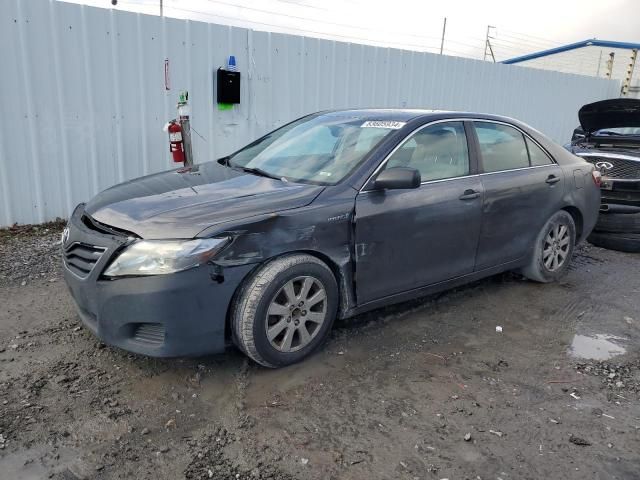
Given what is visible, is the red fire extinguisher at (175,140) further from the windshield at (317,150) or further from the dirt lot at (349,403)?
the dirt lot at (349,403)

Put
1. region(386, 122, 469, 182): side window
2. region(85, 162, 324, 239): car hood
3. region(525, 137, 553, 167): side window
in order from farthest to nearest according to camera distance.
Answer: region(525, 137, 553, 167): side window < region(386, 122, 469, 182): side window < region(85, 162, 324, 239): car hood

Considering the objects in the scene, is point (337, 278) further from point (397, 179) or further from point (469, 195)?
point (469, 195)

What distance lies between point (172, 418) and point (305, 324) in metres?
0.94

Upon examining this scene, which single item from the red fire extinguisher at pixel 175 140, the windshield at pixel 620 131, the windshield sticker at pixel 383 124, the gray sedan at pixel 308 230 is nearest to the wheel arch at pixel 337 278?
the gray sedan at pixel 308 230

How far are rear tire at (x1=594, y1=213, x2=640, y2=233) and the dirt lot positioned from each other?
240 centimetres

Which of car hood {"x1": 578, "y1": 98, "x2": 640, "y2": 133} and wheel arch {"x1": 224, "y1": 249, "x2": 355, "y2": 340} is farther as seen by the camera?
car hood {"x1": 578, "y1": 98, "x2": 640, "y2": 133}

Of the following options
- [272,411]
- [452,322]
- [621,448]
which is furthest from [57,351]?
[621,448]

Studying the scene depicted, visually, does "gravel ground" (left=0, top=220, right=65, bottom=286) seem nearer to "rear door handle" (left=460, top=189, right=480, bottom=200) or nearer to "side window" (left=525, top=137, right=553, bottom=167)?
"rear door handle" (left=460, top=189, right=480, bottom=200)

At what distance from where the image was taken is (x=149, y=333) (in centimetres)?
287

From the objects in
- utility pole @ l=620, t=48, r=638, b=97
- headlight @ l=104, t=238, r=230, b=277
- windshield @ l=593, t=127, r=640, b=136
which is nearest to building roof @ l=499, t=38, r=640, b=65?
utility pole @ l=620, t=48, r=638, b=97

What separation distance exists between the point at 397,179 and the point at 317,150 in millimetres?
780

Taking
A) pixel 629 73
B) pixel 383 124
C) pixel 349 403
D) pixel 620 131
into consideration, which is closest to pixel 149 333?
pixel 349 403

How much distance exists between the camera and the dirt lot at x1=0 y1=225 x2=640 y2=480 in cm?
245

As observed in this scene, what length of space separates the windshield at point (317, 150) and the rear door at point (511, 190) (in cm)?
96
